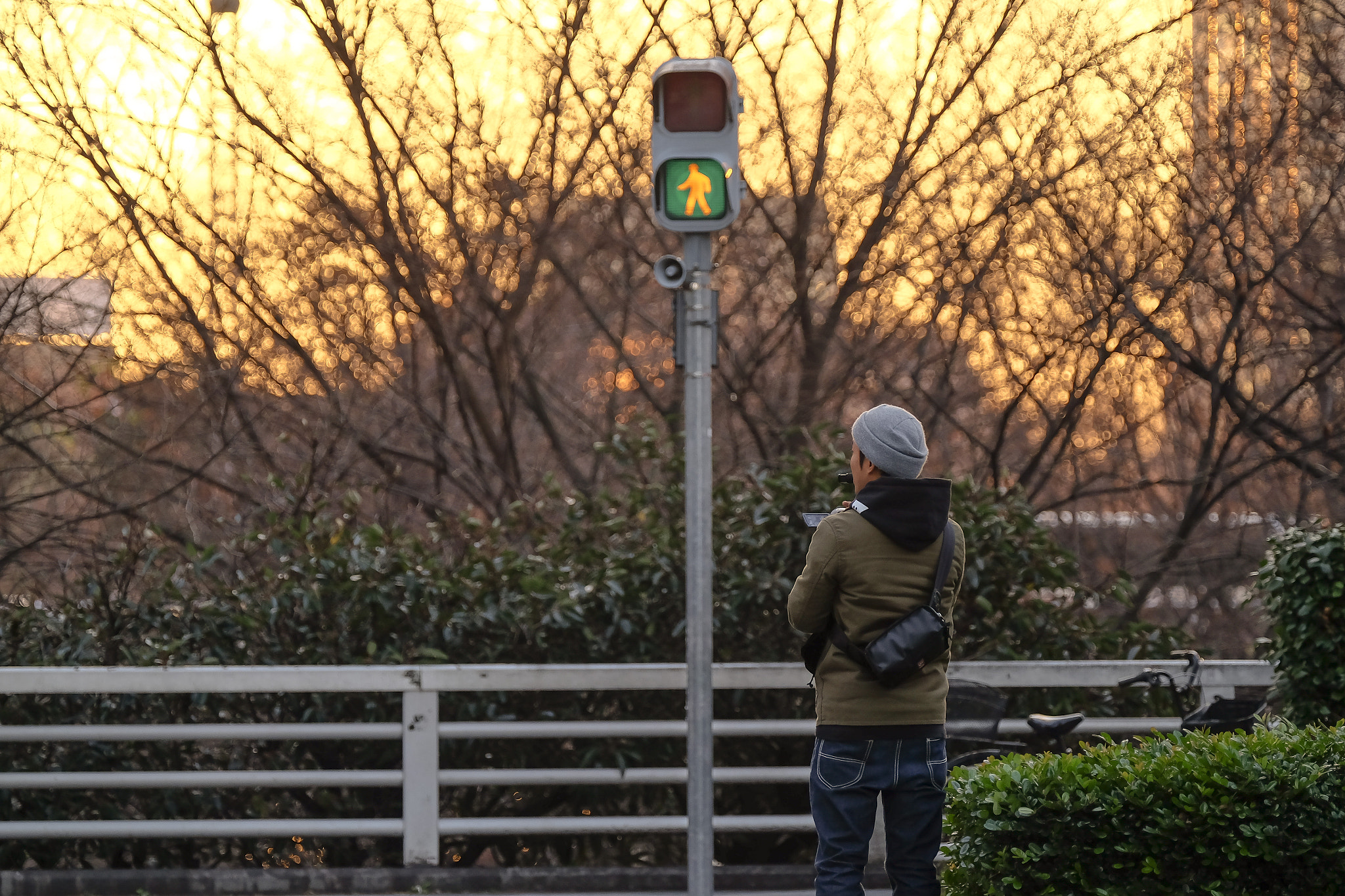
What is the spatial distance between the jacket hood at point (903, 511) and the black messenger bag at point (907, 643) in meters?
0.13

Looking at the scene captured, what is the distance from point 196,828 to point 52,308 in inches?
127

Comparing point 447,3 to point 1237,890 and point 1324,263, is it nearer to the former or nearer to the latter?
point 1324,263

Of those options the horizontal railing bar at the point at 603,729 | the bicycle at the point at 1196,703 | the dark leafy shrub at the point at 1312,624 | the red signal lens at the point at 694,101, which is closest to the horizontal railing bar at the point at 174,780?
the horizontal railing bar at the point at 603,729

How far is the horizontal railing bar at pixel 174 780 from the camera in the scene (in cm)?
570

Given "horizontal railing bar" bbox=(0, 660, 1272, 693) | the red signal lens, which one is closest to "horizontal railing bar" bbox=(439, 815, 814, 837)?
"horizontal railing bar" bbox=(0, 660, 1272, 693)

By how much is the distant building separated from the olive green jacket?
17.2 ft

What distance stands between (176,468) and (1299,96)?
26.1 ft

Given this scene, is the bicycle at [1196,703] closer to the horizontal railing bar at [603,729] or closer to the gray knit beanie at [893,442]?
the horizontal railing bar at [603,729]

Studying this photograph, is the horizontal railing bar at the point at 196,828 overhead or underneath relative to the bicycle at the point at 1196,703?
underneath

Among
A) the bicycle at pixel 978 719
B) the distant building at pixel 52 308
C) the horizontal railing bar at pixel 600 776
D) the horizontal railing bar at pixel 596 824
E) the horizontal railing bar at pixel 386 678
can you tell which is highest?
the distant building at pixel 52 308

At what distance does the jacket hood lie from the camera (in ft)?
12.6

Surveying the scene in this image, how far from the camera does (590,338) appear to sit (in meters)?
10.8

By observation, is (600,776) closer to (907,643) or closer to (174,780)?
(174,780)

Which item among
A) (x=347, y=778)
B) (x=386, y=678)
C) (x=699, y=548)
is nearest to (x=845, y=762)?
(x=699, y=548)
